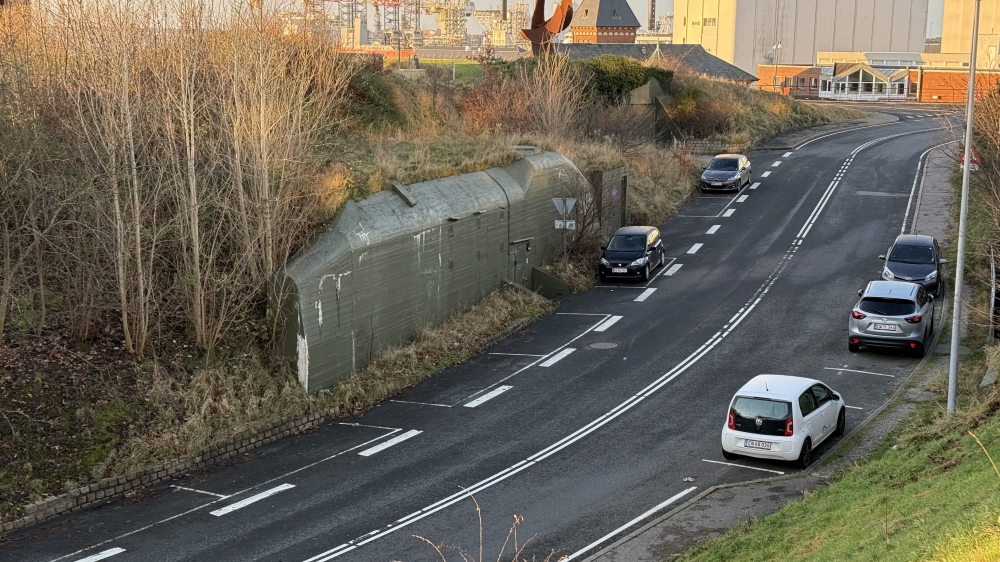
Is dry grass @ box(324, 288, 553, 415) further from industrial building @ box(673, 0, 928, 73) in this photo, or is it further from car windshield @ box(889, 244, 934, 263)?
industrial building @ box(673, 0, 928, 73)

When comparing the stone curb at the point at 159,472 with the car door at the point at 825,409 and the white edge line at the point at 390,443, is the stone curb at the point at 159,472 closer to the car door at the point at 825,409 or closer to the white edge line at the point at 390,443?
the white edge line at the point at 390,443

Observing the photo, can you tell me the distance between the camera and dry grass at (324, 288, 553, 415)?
2202 centimetres

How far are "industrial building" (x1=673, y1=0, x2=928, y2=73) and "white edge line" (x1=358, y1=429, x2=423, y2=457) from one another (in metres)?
100

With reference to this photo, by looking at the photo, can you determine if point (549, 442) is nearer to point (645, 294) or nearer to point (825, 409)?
point (825, 409)

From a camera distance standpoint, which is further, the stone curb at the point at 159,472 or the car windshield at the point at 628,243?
the car windshield at the point at 628,243

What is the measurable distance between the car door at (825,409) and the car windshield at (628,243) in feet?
45.7

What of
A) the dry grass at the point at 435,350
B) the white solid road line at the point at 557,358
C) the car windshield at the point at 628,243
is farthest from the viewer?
the car windshield at the point at 628,243

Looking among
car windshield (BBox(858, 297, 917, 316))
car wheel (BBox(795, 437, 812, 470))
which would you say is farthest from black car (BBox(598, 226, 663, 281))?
car wheel (BBox(795, 437, 812, 470))

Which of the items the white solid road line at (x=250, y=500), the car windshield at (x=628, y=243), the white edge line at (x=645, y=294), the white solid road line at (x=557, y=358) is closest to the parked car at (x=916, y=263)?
the white edge line at (x=645, y=294)

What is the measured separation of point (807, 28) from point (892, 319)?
9846cm

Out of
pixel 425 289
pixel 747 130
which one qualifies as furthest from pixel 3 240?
pixel 747 130

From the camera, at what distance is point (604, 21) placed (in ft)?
332

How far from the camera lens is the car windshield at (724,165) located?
149ft

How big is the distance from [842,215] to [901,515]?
1184 inches
